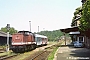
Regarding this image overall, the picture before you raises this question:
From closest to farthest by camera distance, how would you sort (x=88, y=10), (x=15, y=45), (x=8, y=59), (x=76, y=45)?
(x=88, y=10) → (x=8, y=59) → (x=15, y=45) → (x=76, y=45)

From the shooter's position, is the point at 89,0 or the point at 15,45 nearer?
the point at 89,0

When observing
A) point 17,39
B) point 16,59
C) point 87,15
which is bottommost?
point 16,59

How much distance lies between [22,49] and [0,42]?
68.5 ft

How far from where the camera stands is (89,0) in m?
19.9

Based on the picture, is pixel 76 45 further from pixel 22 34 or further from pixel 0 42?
pixel 0 42

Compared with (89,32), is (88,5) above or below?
above

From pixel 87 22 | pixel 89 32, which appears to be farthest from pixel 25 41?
pixel 87 22

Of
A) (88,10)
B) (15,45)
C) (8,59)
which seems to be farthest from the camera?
(15,45)

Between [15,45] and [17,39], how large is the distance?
1.12 metres

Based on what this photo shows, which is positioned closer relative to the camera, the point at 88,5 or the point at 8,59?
the point at 88,5

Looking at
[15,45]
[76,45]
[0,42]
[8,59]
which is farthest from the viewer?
[0,42]

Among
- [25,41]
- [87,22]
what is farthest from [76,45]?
[87,22]

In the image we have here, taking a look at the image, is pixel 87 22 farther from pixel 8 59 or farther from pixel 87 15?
pixel 8 59

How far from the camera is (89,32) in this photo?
918 inches
